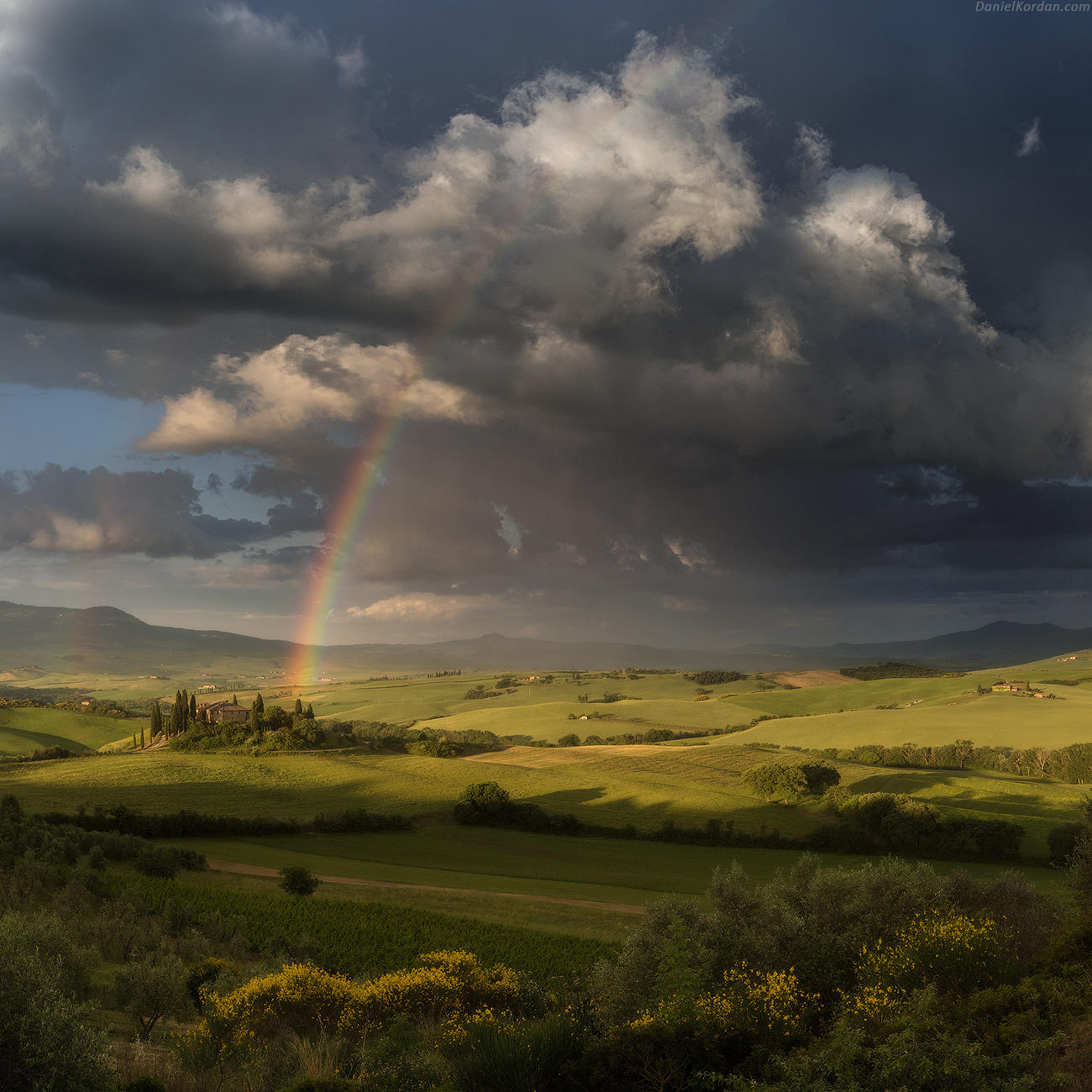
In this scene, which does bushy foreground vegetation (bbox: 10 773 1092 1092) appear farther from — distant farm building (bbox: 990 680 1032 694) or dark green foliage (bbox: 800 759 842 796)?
distant farm building (bbox: 990 680 1032 694)

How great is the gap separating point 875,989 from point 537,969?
20897mm

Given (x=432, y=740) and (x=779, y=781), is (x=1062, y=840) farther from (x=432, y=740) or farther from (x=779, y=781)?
(x=432, y=740)

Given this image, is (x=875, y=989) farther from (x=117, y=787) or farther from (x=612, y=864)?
(x=117, y=787)

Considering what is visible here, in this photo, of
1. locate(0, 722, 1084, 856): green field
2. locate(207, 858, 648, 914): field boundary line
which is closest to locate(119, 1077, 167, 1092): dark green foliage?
locate(207, 858, 648, 914): field boundary line

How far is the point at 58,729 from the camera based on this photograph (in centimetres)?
15988

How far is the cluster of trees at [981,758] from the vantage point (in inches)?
4651

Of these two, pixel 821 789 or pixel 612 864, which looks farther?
pixel 821 789

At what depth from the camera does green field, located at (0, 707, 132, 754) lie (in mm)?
148500

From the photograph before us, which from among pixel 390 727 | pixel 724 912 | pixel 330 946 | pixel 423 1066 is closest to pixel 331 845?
pixel 330 946

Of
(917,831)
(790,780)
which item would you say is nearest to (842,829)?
(917,831)

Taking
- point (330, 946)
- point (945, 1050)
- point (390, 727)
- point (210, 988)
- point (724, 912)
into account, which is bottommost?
point (390, 727)

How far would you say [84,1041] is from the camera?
11938 millimetres

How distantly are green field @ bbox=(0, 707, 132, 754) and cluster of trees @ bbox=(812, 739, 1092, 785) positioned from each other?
136297 millimetres

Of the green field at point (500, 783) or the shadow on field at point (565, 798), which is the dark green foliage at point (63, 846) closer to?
the green field at point (500, 783)
